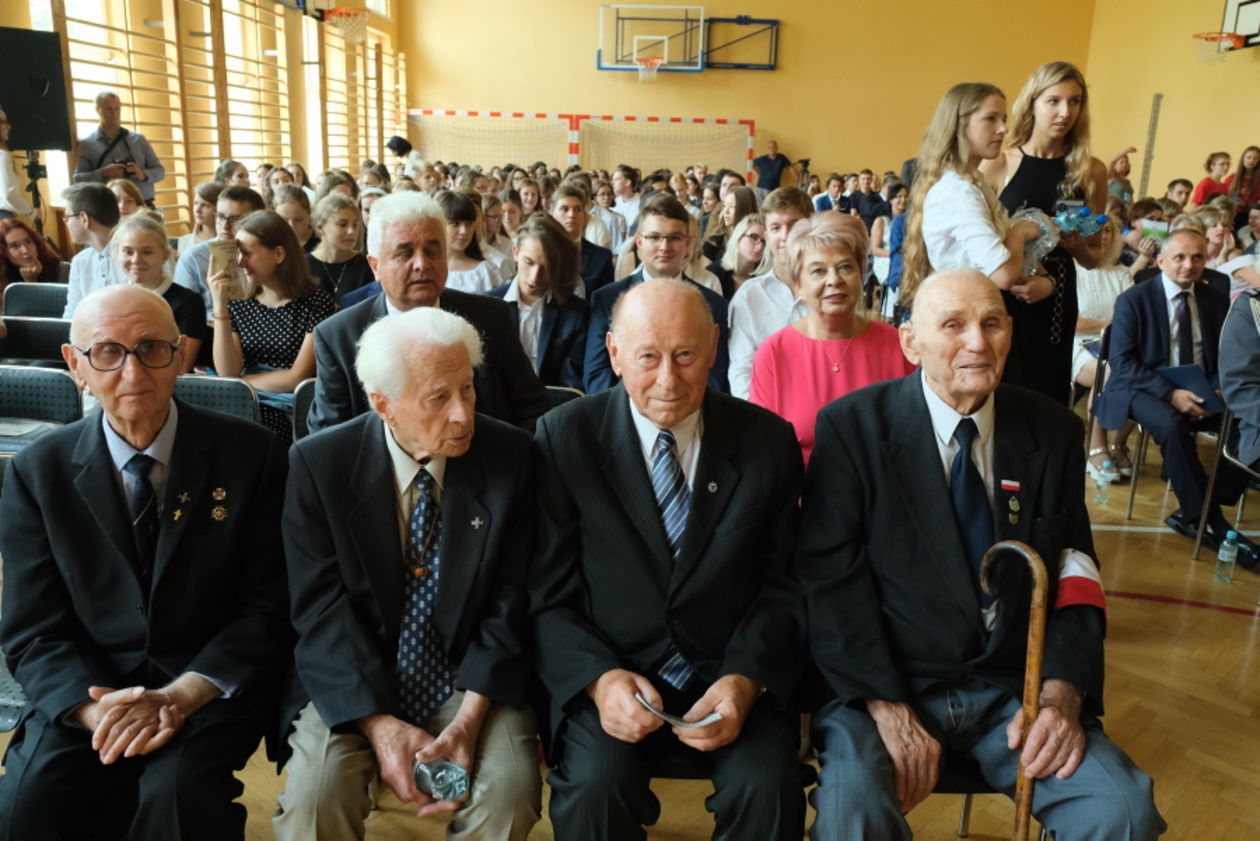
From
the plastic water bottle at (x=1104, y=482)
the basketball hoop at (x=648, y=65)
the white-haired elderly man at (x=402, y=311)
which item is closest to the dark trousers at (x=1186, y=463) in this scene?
the plastic water bottle at (x=1104, y=482)

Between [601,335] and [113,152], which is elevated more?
[113,152]

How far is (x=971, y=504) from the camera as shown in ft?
6.43

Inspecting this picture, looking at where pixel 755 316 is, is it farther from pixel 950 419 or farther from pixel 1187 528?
pixel 1187 528

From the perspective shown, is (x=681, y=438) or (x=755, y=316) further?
(x=755, y=316)

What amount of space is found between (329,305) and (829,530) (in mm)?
2684

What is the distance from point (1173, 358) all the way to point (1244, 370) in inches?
40.9

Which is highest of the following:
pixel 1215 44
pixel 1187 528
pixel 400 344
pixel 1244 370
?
pixel 1215 44

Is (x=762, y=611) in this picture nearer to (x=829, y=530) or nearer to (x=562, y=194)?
(x=829, y=530)

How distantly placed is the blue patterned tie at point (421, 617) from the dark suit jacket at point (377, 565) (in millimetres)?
25

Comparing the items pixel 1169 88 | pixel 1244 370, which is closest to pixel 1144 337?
pixel 1244 370

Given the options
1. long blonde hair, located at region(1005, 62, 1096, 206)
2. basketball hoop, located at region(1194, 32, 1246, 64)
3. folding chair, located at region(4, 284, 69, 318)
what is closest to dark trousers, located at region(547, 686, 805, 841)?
long blonde hair, located at region(1005, 62, 1096, 206)

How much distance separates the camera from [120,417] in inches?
76.8

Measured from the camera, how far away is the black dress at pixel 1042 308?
2781mm

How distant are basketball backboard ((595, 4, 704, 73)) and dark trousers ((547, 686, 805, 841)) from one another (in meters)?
19.3
